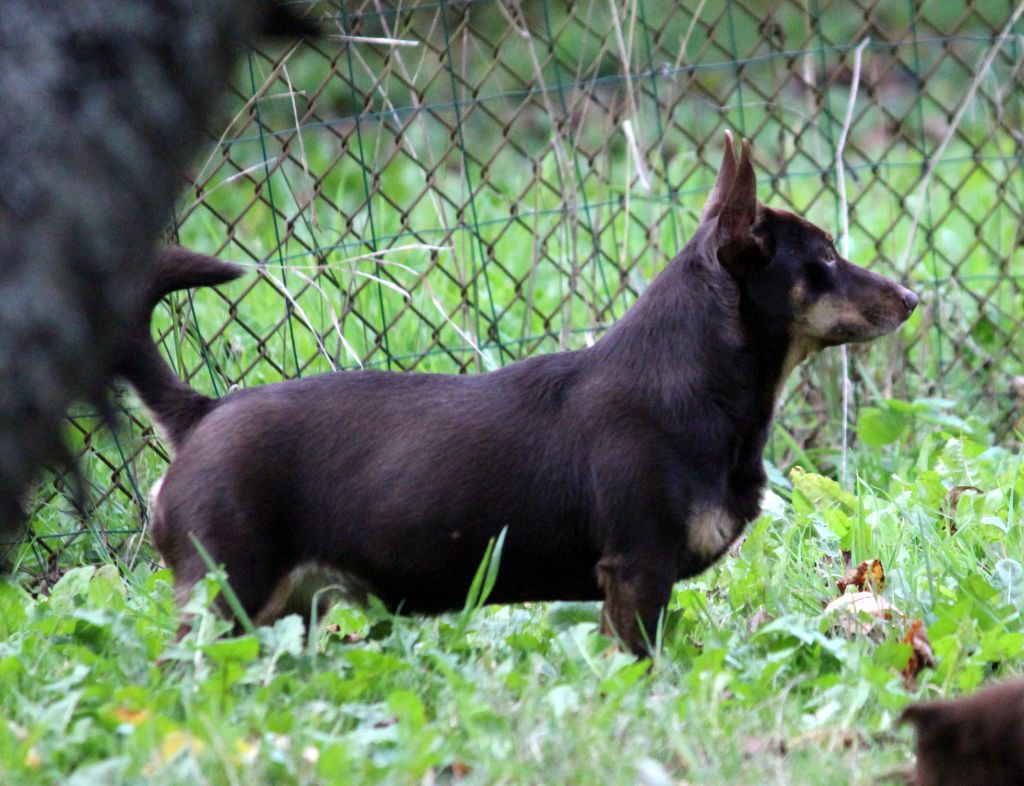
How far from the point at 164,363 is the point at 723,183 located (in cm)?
128

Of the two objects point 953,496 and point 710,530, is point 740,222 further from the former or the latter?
point 953,496

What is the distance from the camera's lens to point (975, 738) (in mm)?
2145

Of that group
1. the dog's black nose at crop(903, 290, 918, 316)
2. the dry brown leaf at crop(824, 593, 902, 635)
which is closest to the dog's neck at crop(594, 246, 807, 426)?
the dog's black nose at crop(903, 290, 918, 316)

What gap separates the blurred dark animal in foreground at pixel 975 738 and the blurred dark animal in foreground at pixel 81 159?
1321 mm

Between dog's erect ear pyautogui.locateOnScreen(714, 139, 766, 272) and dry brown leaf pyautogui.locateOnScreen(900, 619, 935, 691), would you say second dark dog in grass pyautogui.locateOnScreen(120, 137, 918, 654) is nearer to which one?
dog's erect ear pyautogui.locateOnScreen(714, 139, 766, 272)

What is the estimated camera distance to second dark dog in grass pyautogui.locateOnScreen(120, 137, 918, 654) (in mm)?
2873

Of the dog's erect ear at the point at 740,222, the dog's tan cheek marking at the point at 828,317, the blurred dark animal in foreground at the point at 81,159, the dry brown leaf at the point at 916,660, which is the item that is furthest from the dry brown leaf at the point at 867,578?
the blurred dark animal in foreground at the point at 81,159

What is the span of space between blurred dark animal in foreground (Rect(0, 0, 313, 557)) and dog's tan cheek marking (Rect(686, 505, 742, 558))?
129cm

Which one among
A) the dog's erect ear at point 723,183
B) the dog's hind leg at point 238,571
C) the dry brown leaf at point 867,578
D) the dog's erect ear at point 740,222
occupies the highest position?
the dog's erect ear at point 723,183

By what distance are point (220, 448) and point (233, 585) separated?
27cm

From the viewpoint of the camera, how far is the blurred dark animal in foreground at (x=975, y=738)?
84.0 inches

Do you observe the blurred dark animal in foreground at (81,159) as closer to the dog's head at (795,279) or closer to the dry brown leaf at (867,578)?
the dog's head at (795,279)

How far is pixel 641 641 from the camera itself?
292 cm

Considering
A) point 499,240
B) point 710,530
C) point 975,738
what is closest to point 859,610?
point 710,530
